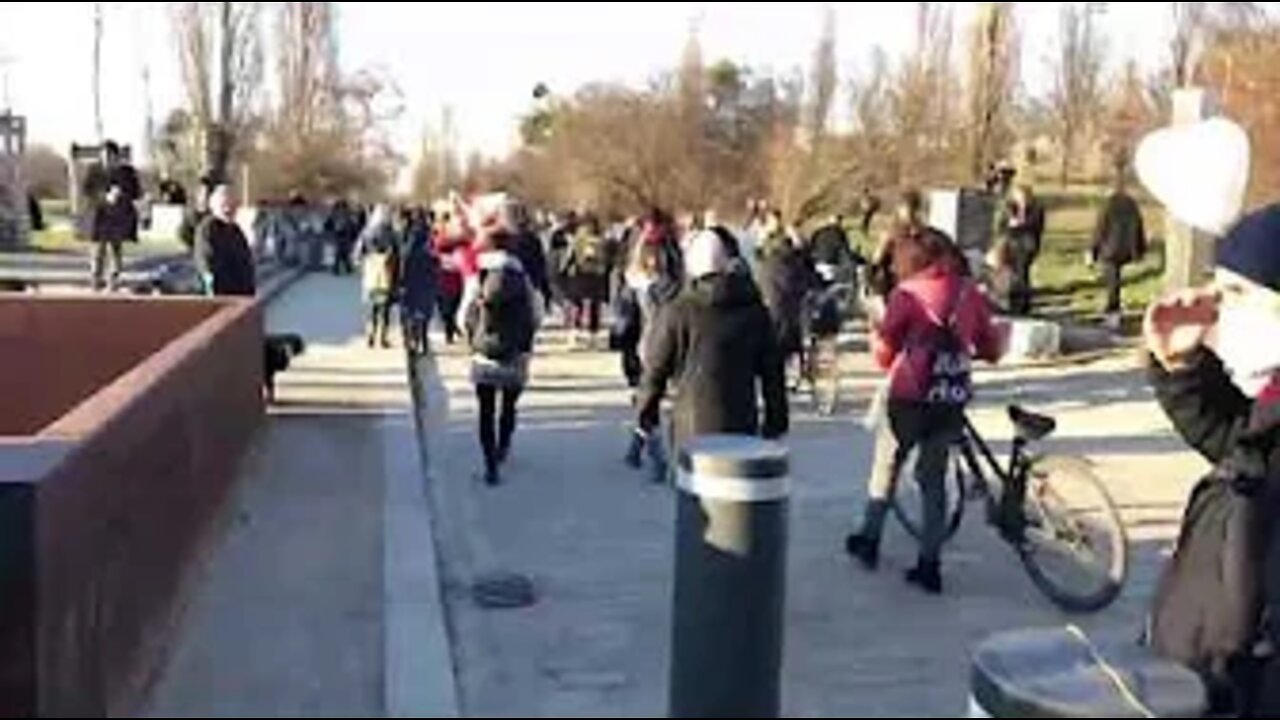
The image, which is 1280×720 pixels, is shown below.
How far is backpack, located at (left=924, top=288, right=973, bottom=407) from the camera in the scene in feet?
29.3

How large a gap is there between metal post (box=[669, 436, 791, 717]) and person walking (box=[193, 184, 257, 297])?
10.0m

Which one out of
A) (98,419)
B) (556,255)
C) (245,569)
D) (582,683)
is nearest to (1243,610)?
(582,683)

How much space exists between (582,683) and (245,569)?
2.34m

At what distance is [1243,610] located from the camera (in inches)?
220

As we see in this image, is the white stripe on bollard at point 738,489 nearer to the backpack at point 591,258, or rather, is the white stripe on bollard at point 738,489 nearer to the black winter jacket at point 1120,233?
the black winter jacket at point 1120,233

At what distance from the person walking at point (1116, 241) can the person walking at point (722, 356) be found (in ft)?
48.3

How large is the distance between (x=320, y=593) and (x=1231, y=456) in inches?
161

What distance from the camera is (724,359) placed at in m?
9.13

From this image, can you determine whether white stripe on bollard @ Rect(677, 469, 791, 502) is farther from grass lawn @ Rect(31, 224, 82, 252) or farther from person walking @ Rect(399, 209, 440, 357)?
grass lawn @ Rect(31, 224, 82, 252)

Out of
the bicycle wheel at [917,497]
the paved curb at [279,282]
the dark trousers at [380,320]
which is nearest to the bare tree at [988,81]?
the paved curb at [279,282]

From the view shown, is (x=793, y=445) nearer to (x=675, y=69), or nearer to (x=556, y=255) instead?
(x=556, y=255)

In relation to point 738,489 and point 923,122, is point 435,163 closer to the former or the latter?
point 923,122

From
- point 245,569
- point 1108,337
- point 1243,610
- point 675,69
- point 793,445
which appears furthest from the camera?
point 675,69

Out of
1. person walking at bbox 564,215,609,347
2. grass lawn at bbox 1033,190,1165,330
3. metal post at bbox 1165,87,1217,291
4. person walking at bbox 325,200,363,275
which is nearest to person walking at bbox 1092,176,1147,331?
grass lawn at bbox 1033,190,1165,330
